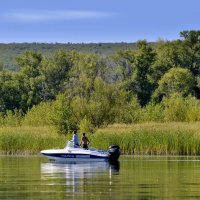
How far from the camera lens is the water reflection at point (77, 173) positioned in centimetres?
3381

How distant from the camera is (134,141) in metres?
53.5

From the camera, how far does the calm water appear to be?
2934cm

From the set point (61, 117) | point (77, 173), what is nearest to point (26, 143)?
point (61, 117)

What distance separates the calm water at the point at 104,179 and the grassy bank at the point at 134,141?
10.9 feet

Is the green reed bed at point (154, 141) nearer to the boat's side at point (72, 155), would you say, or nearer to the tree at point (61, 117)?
the boat's side at point (72, 155)

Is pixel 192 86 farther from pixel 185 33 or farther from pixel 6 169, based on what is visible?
pixel 6 169

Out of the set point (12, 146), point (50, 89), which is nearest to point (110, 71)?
point (50, 89)

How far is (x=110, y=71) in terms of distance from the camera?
11194 cm

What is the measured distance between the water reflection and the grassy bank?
16.2 ft

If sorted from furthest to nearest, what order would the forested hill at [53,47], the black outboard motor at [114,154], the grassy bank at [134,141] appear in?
1. the forested hill at [53,47]
2. the grassy bank at [134,141]
3. the black outboard motor at [114,154]

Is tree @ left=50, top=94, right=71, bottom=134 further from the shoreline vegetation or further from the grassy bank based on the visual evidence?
the grassy bank

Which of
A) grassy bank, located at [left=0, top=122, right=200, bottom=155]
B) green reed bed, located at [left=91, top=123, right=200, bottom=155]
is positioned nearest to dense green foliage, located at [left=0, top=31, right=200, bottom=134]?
grassy bank, located at [left=0, top=122, right=200, bottom=155]

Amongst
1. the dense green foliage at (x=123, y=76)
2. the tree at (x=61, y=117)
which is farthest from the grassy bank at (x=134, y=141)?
the dense green foliage at (x=123, y=76)

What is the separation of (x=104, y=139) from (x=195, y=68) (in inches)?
2171
